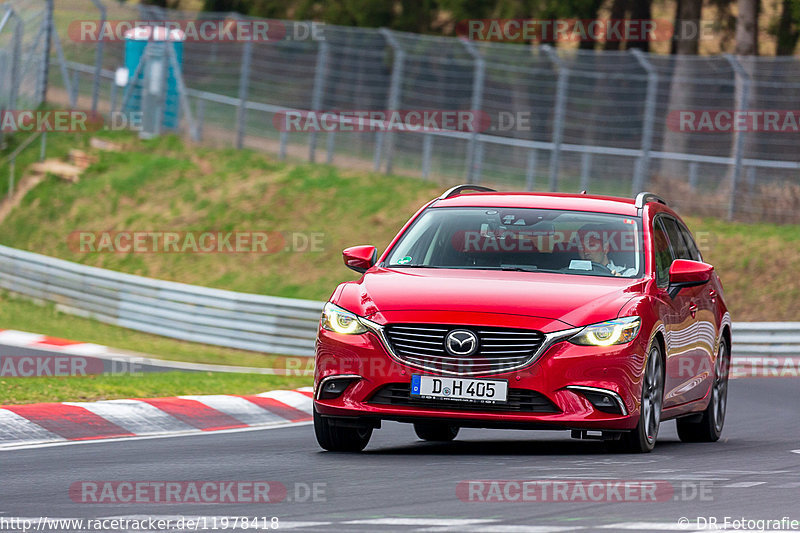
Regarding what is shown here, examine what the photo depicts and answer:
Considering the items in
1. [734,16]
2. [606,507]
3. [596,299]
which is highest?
[734,16]

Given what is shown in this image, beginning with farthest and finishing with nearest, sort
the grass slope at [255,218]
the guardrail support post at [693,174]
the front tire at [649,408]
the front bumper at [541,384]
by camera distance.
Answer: the guardrail support post at [693,174] < the grass slope at [255,218] < the front tire at [649,408] < the front bumper at [541,384]

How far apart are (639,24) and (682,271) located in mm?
32006

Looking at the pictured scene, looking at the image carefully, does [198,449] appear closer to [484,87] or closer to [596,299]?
[596,299]

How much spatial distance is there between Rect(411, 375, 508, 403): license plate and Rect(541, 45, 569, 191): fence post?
1840 centimetres

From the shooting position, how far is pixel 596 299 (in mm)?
9336

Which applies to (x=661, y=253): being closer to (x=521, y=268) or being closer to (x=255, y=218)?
(x=521, y=268)

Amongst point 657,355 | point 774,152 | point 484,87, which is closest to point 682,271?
point 657,355

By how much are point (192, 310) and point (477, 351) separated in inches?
614

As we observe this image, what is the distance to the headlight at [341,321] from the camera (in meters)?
9.40

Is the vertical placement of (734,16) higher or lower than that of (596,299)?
higher

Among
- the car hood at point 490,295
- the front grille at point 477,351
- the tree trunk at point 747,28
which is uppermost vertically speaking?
the tree trunk at point 747,28

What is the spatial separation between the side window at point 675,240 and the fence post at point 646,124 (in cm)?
1475

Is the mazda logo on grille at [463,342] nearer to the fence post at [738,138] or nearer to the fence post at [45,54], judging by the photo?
the fence post at [738,138]

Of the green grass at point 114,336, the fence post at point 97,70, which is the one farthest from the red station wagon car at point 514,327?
the fence post at point 97,70
